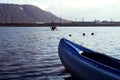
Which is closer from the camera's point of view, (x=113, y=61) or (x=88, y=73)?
(x=88, y=73)

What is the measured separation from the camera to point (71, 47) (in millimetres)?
17125

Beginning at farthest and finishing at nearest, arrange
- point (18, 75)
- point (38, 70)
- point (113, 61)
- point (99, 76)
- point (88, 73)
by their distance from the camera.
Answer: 1. point (38, 70)
2. point (18, 75)
3. point (113, 61)
4. point (88, 73)
5. point (99, 76)

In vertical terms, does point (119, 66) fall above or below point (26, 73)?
above

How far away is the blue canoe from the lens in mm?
10391

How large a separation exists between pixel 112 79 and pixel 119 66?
4261 millimetres

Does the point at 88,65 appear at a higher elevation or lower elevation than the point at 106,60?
higher

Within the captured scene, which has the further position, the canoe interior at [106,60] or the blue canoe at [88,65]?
the canoe interior at [106,60]

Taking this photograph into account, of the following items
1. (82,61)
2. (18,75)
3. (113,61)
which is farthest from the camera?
(18,75)

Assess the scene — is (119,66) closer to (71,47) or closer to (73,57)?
(73,57)

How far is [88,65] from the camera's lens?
12.3 m

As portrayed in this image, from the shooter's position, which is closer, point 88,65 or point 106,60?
point 88,65

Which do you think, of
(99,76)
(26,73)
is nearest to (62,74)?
(26,73)

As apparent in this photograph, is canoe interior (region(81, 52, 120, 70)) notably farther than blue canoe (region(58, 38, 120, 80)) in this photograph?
Yes

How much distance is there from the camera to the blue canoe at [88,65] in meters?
10.4
